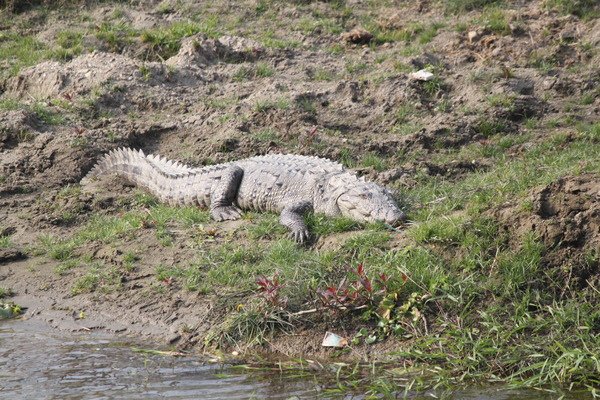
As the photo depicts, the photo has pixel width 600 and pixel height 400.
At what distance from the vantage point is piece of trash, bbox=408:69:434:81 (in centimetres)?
1135

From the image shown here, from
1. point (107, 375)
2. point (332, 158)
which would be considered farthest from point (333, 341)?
point (332, 158)

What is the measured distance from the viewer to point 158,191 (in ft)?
32.6

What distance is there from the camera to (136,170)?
33.3 feet

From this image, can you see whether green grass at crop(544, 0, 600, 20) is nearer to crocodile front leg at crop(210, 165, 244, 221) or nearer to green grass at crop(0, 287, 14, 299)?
crocodile front leg at crop(210, 165, 244, 221)

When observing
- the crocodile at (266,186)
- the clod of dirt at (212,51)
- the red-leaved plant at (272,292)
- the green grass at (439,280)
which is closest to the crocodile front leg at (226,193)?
the crocodile at (266,186)

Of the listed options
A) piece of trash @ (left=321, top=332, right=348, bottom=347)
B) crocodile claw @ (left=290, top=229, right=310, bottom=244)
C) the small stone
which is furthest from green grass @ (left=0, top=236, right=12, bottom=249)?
the small stone

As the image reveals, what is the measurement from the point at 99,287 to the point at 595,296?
3774mm

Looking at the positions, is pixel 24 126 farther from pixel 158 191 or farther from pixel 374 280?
pixel 374 280

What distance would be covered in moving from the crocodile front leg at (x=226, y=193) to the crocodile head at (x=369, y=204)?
111 cm

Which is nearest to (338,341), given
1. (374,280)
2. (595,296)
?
(374,280)

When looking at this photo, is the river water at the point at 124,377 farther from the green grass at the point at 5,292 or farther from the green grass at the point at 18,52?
the green grass at the point at 18,52

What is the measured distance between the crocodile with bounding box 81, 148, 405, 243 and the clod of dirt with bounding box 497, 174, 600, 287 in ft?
4.29

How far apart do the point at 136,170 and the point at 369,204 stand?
3008 millimetres

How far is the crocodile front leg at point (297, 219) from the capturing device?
7936mm
